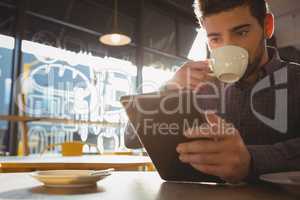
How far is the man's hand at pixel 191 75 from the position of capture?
3.49 feet

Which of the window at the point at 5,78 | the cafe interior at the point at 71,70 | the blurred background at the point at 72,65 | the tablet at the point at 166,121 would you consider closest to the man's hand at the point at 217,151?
the tablet at the point at 166,121

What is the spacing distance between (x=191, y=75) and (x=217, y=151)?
34 cm

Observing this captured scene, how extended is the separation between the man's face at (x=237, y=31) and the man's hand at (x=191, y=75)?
0.72 feet

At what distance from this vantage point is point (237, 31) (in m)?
1.29

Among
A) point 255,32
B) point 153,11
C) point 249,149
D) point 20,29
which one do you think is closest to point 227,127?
point 249,149

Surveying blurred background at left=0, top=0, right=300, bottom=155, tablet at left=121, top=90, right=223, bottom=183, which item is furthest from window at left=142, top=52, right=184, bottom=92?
tablet at left=121, top=90, right=223, bottom=183

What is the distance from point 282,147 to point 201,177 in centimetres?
25

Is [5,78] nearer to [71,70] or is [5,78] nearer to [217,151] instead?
[71,70]

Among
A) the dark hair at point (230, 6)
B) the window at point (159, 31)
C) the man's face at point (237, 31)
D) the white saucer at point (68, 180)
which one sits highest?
the window at point (159, 31)

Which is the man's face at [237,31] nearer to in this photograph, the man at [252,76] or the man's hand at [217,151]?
the man at [252,76]

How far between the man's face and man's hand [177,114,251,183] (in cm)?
55

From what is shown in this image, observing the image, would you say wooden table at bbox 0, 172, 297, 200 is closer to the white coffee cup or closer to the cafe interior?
the white coffee cup

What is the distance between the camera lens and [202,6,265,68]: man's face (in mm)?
1280

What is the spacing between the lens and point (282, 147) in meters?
0.95
